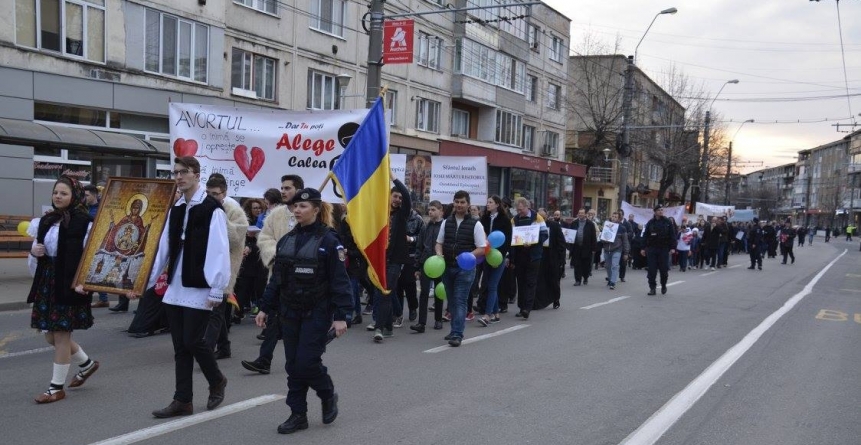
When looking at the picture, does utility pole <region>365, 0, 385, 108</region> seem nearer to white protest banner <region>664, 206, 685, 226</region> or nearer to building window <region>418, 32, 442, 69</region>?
white protest banner <region>664, 206, 685, 226</region>

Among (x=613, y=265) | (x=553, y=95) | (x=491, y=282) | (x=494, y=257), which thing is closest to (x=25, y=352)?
(x=494, y=257)

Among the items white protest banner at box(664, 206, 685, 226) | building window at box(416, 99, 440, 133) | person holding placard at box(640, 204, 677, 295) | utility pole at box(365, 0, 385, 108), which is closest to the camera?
utility pole at box(365, 0, 385, 108)

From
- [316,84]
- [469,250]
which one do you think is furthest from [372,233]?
[316,84]

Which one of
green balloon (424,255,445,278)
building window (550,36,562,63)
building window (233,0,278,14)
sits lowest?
green balloon (424,255,445,278)

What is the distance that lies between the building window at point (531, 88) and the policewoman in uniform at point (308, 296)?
36.3 meters

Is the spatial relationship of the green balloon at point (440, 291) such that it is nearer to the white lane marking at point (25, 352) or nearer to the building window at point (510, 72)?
the white lane marking at point (25, 352)

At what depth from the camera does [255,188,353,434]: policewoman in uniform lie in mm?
5117

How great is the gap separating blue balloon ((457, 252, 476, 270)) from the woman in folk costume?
170 inches

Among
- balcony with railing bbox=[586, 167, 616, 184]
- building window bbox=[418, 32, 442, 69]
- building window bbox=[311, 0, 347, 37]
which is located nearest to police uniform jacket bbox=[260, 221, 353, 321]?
building window bbox=[311, 0, 347, 37]

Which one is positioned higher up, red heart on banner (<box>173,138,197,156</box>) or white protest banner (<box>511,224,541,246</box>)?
red heart on banner (<box>173,138,197,156</box>)

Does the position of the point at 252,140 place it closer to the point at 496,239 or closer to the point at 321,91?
the point at 496,239

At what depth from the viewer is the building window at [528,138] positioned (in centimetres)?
4069

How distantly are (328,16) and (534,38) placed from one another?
17.6 metres

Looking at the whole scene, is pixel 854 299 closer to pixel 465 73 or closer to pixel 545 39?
pixel 465 73
